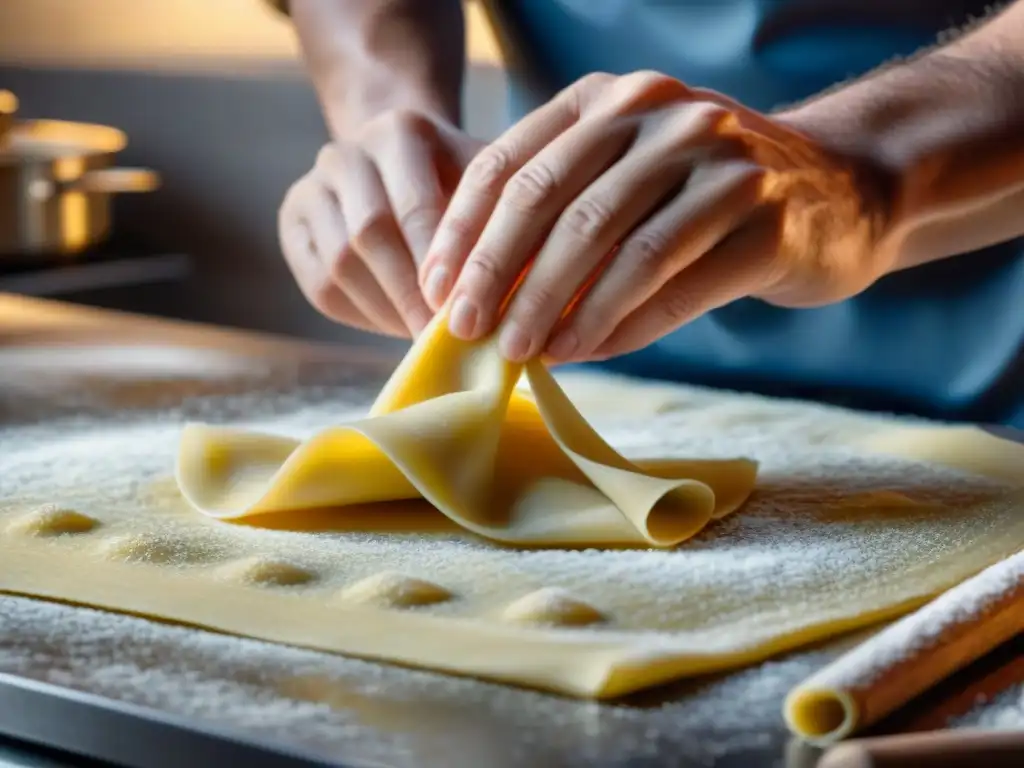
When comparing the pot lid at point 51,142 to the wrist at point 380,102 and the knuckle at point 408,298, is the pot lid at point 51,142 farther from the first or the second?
the knuckle at point 408,298

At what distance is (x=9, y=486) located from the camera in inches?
34.5

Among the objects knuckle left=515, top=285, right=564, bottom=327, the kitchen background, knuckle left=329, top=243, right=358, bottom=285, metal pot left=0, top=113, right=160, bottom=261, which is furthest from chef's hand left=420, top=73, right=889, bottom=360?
the kitchen background

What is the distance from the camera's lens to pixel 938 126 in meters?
1.01

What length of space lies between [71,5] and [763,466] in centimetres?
214

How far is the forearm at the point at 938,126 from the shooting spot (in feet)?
3.24

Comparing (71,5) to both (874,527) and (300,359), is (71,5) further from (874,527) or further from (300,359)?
(874,527)

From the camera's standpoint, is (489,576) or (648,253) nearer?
(489,576)

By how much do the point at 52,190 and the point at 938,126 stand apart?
1.17m

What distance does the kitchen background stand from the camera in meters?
2.45

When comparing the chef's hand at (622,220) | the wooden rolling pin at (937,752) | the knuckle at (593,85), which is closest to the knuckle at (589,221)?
the chef's hand at (622,220)

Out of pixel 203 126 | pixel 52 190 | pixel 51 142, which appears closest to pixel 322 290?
pixel 52 190

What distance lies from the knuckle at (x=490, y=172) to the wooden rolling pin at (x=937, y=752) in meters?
0.49

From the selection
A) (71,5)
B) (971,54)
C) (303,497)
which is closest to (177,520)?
(303,497)

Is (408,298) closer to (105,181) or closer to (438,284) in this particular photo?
(438,284)
